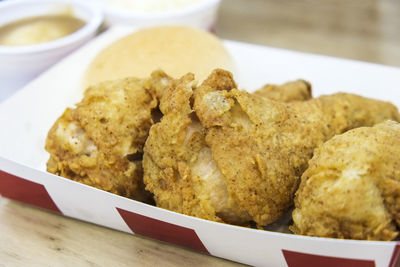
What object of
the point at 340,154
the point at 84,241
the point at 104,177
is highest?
the point at 340,154

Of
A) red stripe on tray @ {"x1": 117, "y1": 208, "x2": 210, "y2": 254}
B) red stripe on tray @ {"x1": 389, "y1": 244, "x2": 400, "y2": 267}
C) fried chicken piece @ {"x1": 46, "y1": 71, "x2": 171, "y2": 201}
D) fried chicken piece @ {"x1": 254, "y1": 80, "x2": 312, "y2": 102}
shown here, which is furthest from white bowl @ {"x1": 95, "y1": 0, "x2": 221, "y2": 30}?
red stripe on tray @ {"x1": 389, "y1": 244, "x2": 400, "y2": 267}

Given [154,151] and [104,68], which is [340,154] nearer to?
[154,151]

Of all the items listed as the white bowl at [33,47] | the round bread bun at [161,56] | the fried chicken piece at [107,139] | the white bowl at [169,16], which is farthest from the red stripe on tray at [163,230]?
the white bowl at [169,16]

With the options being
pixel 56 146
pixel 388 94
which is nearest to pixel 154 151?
pixel 56 146

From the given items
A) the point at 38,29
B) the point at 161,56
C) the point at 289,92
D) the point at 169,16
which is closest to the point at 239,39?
the point at 169,16

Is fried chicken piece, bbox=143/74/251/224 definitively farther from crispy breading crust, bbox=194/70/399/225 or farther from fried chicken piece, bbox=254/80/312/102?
fried chicken piece, bbox=254/80/312/102

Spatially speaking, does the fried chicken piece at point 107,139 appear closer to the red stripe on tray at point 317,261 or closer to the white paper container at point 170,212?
the white paper container at point 170,212
